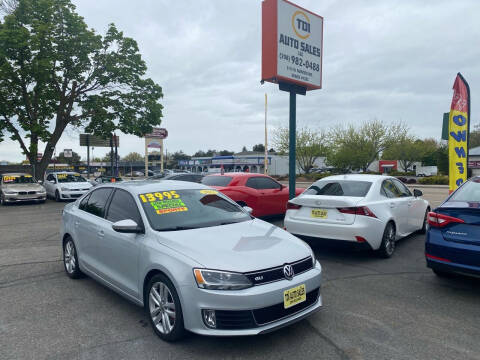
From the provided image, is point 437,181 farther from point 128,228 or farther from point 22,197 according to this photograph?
point 128,228

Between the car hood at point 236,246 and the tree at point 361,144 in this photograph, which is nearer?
the car hood at point 236,246

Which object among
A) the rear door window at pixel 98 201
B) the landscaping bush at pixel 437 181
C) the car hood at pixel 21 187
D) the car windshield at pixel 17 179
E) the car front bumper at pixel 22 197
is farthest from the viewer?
the landscaping bush at pixel 437 181

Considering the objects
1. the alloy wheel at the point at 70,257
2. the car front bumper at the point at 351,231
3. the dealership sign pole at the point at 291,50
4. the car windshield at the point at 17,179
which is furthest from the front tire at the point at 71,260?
the car windshield at the point at 17,179

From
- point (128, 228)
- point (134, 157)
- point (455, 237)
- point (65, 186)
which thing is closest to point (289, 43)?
point (455, 237)

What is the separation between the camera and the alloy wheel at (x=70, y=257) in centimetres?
509

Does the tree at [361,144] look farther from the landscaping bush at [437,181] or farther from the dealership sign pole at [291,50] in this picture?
the dealership sign pole at [291,50]

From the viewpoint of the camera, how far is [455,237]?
423 cm

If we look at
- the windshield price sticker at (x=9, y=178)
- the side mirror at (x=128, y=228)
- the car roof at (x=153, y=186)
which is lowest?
the windshield price sticker at (x=9, y=178)

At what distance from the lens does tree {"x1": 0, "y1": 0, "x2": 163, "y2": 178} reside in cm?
1802

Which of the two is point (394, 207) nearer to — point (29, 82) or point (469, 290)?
point (469, 290)

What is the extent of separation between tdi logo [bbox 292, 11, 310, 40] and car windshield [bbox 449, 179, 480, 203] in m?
7.69

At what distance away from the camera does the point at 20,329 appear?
11.7ft

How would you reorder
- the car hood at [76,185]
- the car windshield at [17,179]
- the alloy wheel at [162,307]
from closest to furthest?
the alloy wheel at [162,307] → the car windshield at [17,179] → the car hood at [76,185]

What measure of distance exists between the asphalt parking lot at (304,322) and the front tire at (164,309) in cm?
12
